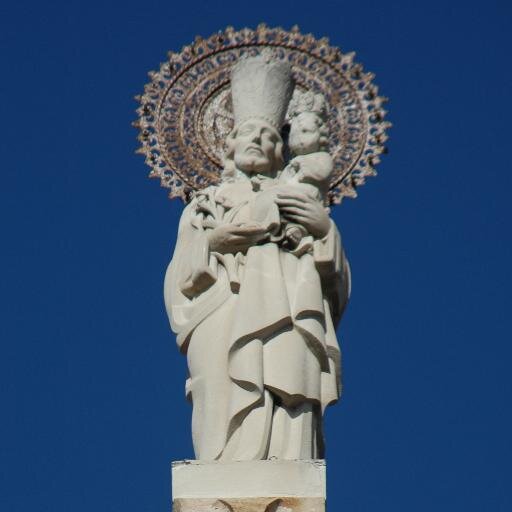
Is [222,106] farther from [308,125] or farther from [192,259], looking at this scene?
[192,259]

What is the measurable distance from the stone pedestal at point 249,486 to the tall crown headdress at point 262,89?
10.0ft

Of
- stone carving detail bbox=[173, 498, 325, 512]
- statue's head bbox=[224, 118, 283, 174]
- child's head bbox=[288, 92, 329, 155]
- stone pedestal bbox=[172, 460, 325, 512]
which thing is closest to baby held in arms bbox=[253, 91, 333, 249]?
child's head bbox=[288, 92, 329, 155]

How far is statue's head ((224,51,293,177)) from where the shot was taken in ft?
51.0

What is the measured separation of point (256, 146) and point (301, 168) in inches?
18.0

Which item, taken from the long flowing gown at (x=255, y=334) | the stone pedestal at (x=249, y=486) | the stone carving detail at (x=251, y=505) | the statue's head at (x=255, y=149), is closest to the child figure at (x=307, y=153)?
the statue's head at (x=255, y=149)

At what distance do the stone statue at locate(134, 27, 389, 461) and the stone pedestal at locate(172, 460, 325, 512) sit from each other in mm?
220

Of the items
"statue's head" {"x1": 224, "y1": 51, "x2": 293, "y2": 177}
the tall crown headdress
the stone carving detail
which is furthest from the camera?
the tall crown headdress

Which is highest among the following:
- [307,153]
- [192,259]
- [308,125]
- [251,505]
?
[308,125]

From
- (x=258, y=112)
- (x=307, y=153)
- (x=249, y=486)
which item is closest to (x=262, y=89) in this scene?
(x=258, y=112)

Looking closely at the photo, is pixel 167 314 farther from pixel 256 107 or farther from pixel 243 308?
pixel 256 107

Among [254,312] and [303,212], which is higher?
[303,212]

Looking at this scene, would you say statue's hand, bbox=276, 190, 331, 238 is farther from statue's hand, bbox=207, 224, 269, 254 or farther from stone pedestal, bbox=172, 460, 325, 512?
stone pedestal, bbox=172, 460, 325, 512

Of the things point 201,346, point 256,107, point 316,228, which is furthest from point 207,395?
point 256,107

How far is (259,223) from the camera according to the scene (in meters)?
14.9
